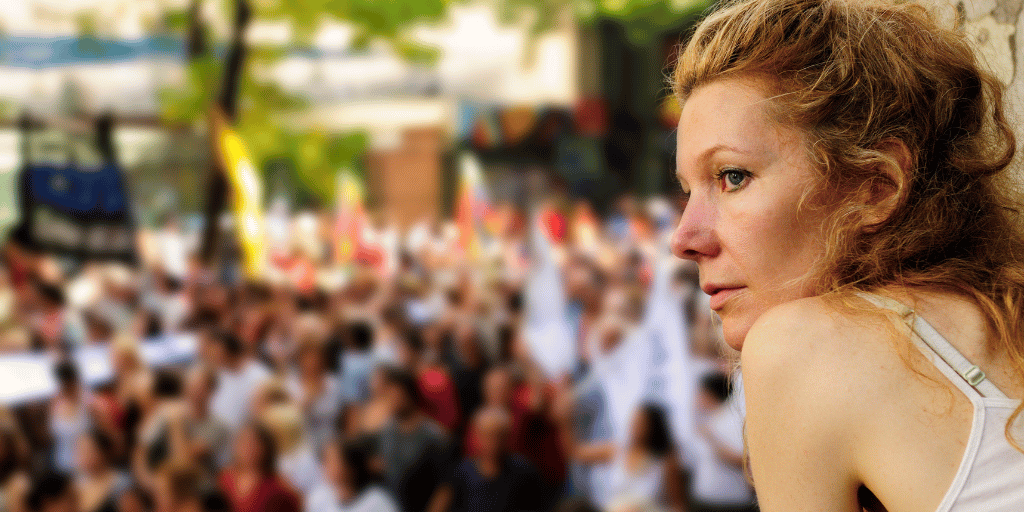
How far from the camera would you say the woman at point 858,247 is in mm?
729

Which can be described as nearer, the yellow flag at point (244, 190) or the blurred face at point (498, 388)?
the blurred face at point (498, 388)

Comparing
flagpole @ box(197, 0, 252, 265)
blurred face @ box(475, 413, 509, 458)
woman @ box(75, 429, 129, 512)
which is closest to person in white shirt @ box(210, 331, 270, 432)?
woman @ box(75, 429, 129, 512)

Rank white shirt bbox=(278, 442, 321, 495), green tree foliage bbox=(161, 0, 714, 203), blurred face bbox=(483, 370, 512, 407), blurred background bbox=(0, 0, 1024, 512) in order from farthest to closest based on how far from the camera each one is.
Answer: green tree foliage bbox=(161, 0, 714, 203), blurred face bbox=(483, 370, 512, 407), white shirt bbox=(278, 442, 321, 495), blurred background bbox=(0, 0, 1024, 512)

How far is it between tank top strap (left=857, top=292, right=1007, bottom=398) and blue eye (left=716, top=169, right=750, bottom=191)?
18cm

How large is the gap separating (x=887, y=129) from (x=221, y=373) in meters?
6.24

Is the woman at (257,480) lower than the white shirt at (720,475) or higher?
lower

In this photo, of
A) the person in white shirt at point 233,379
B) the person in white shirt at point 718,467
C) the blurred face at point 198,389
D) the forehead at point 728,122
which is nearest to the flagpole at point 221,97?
the person in white shirt at point 233,379

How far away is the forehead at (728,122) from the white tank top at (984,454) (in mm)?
234

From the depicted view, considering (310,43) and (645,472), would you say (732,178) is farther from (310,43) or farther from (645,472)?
(310,43)

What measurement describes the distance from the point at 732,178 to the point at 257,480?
4.48 m

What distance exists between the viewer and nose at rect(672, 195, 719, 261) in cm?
91

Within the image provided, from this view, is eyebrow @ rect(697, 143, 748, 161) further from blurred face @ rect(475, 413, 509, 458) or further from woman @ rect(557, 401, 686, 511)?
blurred face @ rect(475, 413, 509, 458)

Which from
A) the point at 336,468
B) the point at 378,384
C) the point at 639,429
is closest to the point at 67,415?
the point at 378,384

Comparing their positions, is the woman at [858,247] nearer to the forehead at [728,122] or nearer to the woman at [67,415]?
the forehead at [728,122]
